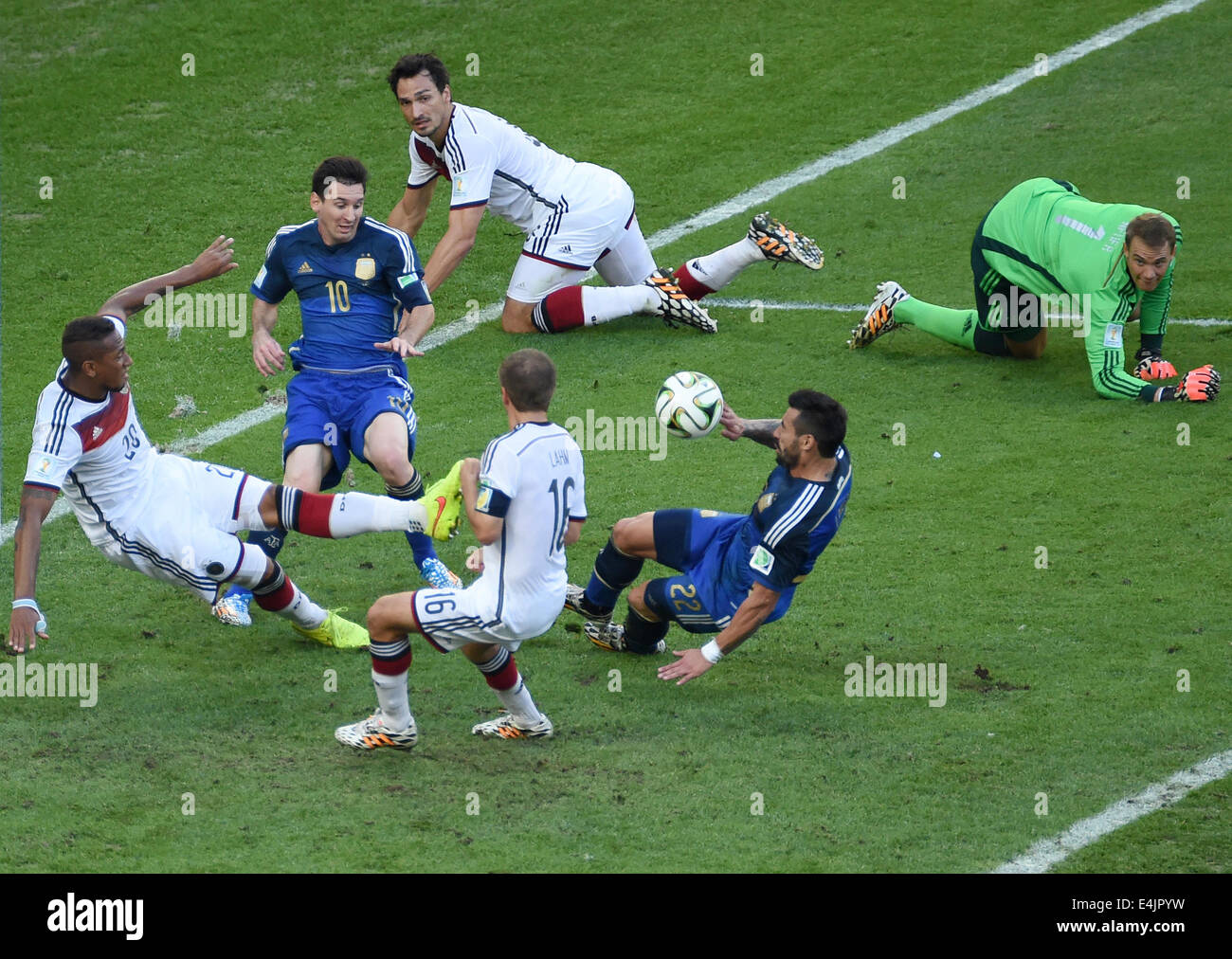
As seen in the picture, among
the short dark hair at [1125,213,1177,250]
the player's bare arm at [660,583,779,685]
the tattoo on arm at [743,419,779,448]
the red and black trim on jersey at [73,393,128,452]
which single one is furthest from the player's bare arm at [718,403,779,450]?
the short dark hair at [1125,213,1177,250]

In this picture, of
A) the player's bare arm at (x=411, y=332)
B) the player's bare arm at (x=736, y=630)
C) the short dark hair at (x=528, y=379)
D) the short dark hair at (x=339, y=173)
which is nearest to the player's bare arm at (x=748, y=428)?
the player's bare arm at (x=736, y=630)

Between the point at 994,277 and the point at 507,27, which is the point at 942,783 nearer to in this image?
the point at 994,277

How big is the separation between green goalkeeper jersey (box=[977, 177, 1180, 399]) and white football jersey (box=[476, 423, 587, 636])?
4.51 m

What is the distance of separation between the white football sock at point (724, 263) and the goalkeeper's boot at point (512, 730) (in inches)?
204

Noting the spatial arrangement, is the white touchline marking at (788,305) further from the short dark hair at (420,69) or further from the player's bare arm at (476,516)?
the player's bare arm at (476,516)

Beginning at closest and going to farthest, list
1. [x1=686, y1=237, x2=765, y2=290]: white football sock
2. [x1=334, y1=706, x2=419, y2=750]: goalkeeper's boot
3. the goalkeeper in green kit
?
[x1=334, y1=706, x2=419, y2=750]: goalkeeper's boot
the goalkeeper in green kit
[x1=686, y1=237, x2=765, y2=290]: white football sock

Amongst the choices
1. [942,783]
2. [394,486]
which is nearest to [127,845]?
[394,486]

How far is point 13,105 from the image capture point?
47.1 ft

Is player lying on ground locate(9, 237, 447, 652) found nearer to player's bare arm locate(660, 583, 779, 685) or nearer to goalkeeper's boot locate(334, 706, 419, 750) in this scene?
goalkeeper's boot locate(334, 706, 419, 750)

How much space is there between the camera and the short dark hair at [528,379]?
223 inches

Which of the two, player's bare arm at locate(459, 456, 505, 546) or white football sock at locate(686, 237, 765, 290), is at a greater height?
white football sock at locate(686, 237, 765, 290)

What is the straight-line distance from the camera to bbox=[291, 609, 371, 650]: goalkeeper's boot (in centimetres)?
702

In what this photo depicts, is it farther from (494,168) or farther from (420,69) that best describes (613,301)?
(420,69)

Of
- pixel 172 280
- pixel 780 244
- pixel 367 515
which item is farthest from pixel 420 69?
pixel 367 515
